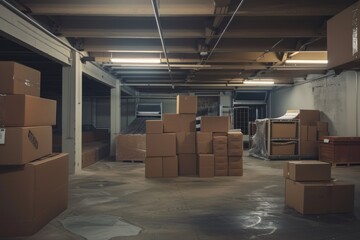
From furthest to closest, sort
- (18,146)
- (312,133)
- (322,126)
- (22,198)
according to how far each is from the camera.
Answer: (312,133)
(322,126)
(22,198)
(18,146)

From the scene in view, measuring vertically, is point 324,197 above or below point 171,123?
below

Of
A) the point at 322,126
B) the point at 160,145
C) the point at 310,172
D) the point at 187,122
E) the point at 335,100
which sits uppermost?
the point at 335,100

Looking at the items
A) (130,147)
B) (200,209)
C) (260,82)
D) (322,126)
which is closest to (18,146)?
(200,209)

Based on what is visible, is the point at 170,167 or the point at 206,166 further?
the point at 170,167

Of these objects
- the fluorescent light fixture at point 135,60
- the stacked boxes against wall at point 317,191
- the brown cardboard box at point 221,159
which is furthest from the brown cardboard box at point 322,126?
the stacked boxes against wall at point 317,191

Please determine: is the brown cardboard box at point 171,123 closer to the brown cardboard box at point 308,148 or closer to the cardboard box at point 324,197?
the cardboard box at point 324,197

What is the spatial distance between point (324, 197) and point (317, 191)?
131mm

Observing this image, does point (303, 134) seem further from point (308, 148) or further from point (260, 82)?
point (260, 82)

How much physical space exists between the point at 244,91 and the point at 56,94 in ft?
25.8

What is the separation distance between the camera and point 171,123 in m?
6.78

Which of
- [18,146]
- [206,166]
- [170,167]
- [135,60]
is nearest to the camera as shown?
[18,146]

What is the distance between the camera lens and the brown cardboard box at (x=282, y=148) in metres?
9.85

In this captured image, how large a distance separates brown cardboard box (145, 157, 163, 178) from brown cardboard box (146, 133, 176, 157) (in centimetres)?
10

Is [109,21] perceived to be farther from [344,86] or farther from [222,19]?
[344,86]
